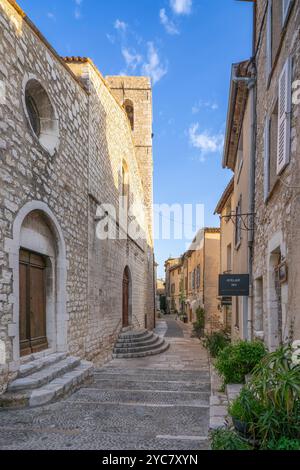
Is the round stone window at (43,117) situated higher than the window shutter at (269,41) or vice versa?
the window shutter at (269,41)

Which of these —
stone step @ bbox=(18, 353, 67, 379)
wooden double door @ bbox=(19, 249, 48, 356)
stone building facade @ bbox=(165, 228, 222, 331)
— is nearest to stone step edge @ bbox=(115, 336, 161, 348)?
stone step @ bbox=(18, 353, 67, 379)

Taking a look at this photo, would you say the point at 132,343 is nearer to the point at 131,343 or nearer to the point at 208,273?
the point at 131,343

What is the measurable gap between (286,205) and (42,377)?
12.4 ft

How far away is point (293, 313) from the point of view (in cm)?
341

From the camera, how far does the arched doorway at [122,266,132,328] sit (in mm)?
12945

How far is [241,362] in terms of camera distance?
4832 millimetres

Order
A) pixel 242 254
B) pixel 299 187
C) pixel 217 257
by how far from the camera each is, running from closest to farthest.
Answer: pixel 299 187
pixel 242 254
pixel 217 257

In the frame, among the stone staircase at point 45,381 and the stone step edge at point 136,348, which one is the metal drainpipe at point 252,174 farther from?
the stone step edge at point 136,348

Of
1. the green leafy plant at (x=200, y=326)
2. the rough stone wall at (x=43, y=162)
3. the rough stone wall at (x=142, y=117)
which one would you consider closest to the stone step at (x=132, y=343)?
the rough stone wall at (x=43, y=162)

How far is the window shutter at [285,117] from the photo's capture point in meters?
3.76

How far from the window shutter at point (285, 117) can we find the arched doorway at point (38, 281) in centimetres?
341
